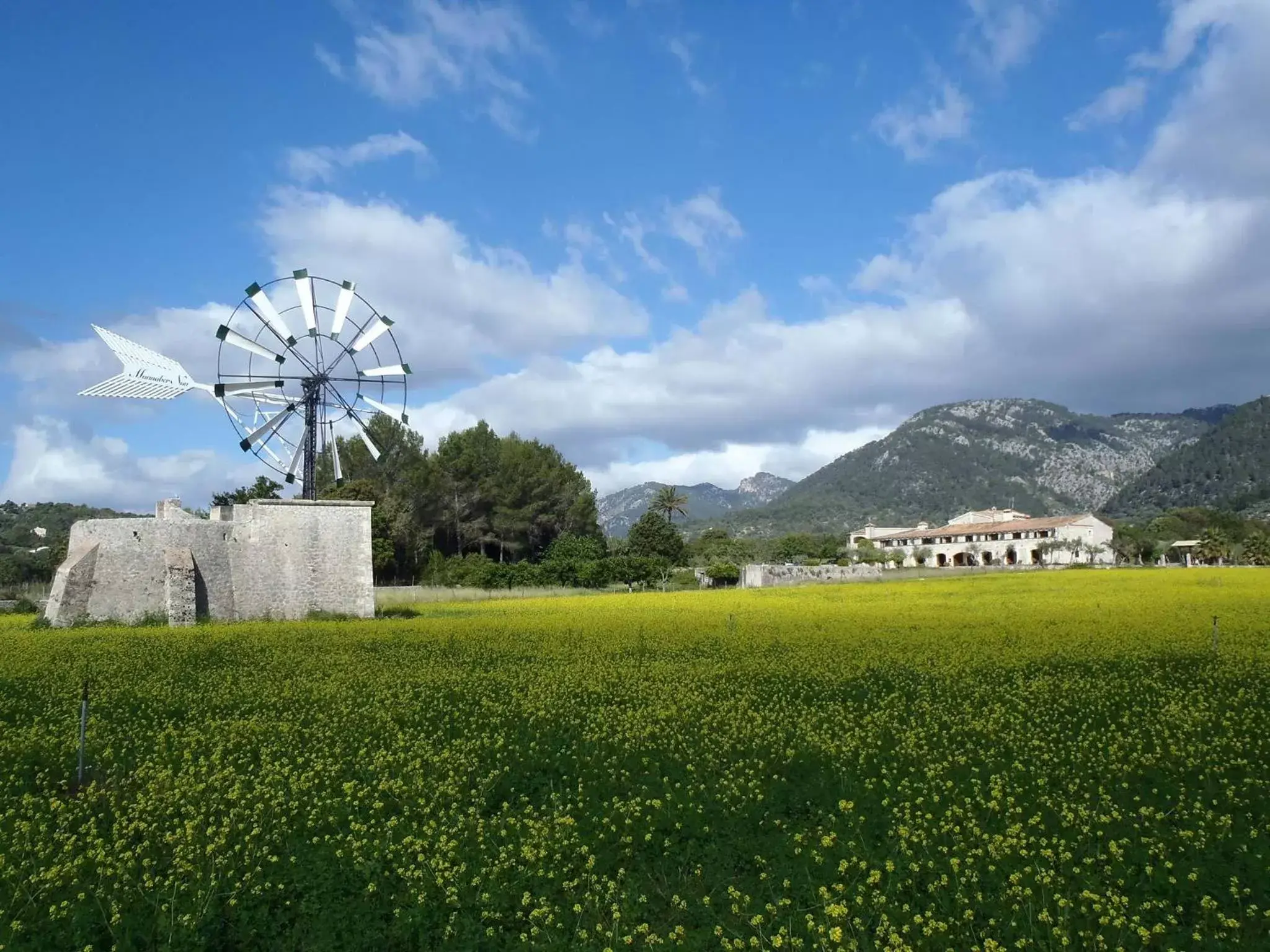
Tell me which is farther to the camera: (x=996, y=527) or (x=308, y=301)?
(x=996, y=527)

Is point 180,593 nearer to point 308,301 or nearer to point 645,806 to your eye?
point 308,301

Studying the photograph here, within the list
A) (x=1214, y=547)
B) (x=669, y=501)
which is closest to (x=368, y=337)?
(x=669, y=501)

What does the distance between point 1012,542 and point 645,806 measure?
109368mm

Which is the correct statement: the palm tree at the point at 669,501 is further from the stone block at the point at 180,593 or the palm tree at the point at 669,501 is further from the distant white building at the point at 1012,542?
the stone block at the point at 180,593

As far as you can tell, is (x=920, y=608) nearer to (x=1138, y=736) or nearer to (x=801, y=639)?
(x=801, y=639)

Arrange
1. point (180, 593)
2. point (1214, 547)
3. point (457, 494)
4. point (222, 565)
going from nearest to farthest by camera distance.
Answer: point (180, 593) < point (222, 565) < point (457, 494) < point (1214, 547)

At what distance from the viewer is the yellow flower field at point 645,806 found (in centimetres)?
627

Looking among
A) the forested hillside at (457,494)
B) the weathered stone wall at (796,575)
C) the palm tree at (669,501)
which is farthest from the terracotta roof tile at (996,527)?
the forested hillside at (457,494)

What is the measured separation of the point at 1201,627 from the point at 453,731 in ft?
67.4

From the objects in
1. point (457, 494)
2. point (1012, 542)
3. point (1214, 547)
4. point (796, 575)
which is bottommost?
point (1214, 547)

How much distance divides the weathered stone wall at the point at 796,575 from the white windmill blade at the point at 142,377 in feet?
114

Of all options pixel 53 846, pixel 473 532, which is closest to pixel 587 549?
pixel 473 532

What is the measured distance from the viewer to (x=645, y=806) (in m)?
8.52

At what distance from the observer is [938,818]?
26.2ft
